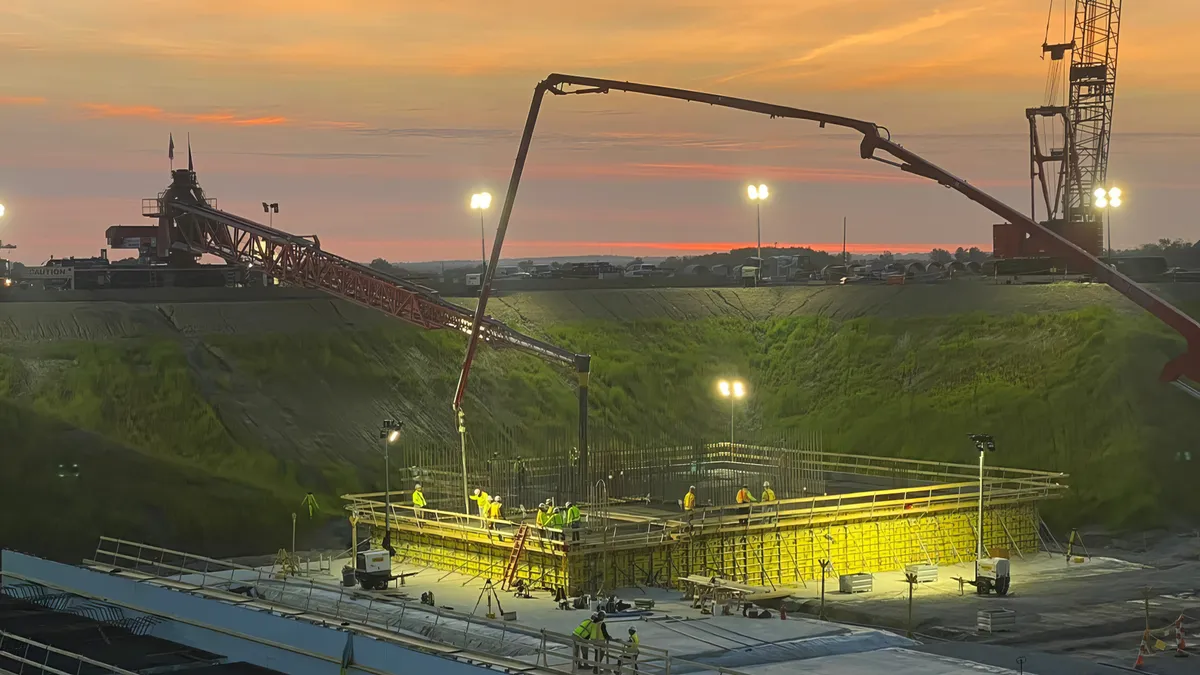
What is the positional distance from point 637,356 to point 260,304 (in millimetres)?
20692

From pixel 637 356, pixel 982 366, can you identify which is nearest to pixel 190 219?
pixel 637 356

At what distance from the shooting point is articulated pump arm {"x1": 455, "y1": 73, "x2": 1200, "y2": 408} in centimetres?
4250

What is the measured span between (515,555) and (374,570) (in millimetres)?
3756

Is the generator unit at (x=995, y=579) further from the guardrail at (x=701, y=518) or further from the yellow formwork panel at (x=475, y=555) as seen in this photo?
the yellow formwork panel at (x=475, y=555)

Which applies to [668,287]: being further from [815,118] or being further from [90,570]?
[90,570]

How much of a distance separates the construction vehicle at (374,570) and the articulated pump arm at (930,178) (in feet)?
34.5

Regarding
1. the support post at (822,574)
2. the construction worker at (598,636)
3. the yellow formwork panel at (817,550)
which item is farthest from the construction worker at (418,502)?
the construction worker at (598,636)

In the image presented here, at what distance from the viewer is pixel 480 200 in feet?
244

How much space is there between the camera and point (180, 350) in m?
71.0

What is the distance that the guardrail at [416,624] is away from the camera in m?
27.8

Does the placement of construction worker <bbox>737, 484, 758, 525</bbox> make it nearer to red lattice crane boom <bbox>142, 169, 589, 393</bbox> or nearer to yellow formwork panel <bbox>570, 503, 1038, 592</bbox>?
yellow formwork panel <bbox>570, 503, 1038, 592</bbox>

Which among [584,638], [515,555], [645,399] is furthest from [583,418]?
[645,399]

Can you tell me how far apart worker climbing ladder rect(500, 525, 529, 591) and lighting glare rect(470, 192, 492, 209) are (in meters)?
30.9

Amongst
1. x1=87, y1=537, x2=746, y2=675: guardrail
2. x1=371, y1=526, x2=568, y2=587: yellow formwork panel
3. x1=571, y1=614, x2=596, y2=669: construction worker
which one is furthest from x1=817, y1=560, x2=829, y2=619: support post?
x1=571, y1=614, x2=596, y2=669: construction worker
